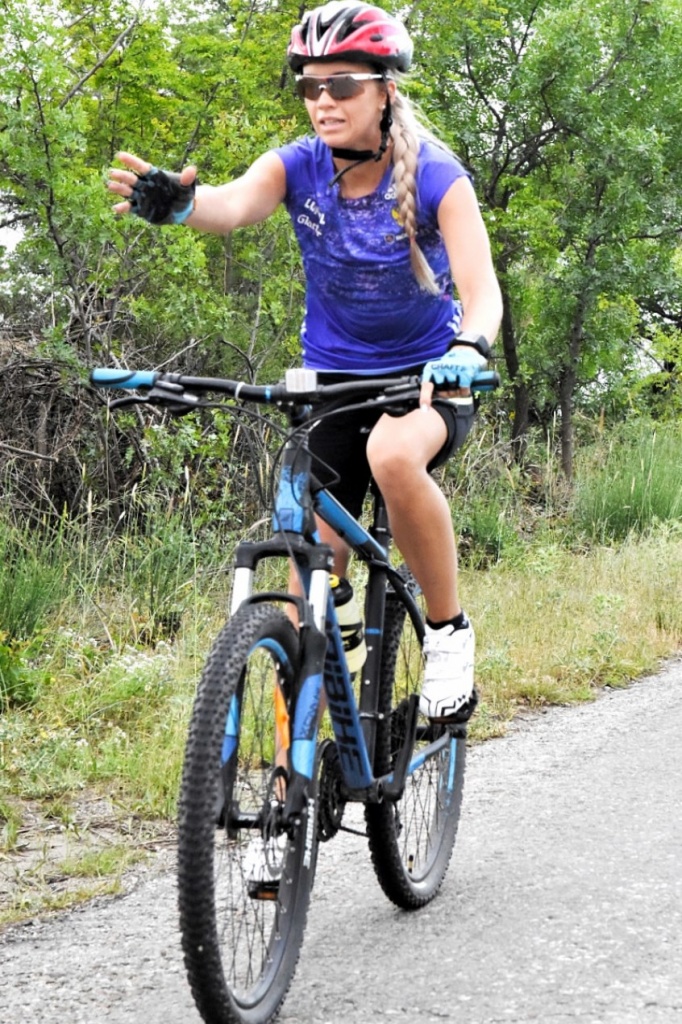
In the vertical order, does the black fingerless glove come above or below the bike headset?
below

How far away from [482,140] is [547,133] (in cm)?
56

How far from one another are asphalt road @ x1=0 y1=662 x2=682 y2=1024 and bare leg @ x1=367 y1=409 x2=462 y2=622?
0.84 metres

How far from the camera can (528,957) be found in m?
3.49

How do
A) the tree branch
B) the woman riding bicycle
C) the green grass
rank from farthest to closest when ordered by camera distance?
the tree branch
the green grass
the woman riding bicycle

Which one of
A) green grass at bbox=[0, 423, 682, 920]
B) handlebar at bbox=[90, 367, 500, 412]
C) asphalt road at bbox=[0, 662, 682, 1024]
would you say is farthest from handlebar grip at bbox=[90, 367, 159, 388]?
green grass at bbox=[0, 423, 682, 920]

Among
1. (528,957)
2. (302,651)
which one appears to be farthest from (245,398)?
(528,957)

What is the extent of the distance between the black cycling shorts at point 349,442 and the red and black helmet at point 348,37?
79 cm

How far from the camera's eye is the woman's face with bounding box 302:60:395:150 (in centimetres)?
354

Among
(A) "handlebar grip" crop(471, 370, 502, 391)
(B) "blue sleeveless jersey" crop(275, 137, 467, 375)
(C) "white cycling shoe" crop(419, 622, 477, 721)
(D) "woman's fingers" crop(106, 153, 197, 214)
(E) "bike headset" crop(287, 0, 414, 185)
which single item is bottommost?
(C) "white cycling shoe" crop(419, 622, 477, 721)

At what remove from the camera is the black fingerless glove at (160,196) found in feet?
11.0

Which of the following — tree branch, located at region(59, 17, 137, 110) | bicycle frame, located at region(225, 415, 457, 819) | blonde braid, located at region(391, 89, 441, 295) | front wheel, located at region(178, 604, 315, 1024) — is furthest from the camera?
tree branch, located at region(59, 17, 137, 110)

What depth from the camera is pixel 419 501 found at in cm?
354

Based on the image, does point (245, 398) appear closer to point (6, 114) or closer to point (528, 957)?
point (528, 957)

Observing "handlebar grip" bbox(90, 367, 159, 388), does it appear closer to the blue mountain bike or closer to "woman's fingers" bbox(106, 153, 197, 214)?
the blue mountain bike
